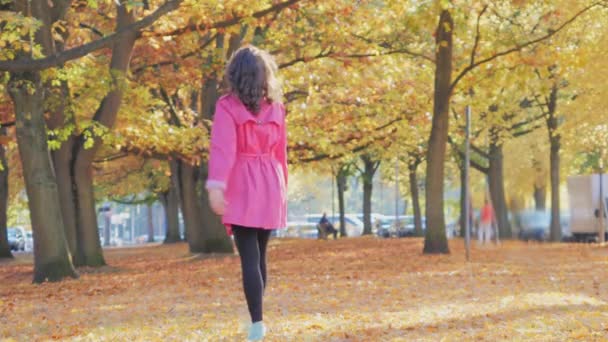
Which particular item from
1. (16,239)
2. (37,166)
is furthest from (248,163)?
(16,239)

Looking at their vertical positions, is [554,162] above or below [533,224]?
above

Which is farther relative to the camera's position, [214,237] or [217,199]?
[214,237]

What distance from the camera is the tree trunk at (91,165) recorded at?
20.1m

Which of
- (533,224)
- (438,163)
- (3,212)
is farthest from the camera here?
(533,224)

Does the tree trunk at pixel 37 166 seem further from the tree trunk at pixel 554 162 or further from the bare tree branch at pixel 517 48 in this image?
the tree trunk at pixel 554 162

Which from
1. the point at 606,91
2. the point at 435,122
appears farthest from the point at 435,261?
the point at 606,91

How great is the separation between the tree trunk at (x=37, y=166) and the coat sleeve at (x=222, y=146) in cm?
1020

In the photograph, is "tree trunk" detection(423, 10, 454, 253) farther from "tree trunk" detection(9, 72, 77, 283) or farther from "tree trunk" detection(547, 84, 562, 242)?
"tree trunk" detection(547, 84, 562, 242)

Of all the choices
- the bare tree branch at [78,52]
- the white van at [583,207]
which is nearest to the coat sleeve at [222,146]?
the bare tree branch at [78,52]

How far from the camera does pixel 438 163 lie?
2359 centimetres

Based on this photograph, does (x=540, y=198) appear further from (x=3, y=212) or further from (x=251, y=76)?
(x=251, y=76)

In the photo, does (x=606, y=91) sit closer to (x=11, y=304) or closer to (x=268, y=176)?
(x=11, y=304)

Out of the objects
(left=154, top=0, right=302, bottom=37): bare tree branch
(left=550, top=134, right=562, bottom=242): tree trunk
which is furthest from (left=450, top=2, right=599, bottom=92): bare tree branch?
(left=550, top=134, right=562, bottom=242): tree trunk

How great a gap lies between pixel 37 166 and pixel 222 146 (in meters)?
10.5
